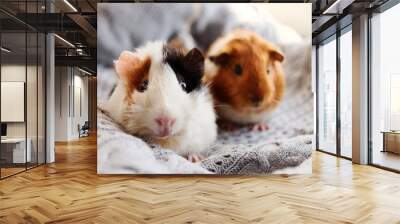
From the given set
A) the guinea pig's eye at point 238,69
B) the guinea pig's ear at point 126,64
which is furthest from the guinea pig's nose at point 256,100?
the guinea pig's ear at point 126,64

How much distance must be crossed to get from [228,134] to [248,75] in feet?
3.17

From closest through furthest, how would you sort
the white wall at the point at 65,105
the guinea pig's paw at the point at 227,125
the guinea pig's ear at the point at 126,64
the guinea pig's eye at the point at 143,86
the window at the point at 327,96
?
the guinea pig's eye at the point at 143,86, the guinea pig's ear at the point at 126,64, the guinea pig's paw at the point at 227,125, the window at the point at 327,96, the white wall at the point at 65,105

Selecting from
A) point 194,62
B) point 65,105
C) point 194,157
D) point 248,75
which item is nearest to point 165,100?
point 194,62

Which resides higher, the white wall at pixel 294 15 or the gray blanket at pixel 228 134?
the white wall at pixel 294 15

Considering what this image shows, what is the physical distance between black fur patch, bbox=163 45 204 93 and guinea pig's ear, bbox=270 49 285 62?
1.10 m

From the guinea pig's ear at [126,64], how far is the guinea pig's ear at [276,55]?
6.85 feet

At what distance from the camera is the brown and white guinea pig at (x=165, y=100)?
5.85 m

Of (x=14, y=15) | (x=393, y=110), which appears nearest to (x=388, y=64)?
(x=393, y=110)

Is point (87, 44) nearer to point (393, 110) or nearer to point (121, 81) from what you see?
point (121, 81)

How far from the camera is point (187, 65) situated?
5988 millimetres

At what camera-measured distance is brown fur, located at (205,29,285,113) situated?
6020 millimetres

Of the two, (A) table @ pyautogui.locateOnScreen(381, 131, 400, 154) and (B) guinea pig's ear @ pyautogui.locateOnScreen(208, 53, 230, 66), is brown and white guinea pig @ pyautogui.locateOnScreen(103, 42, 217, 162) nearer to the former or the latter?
(B) guinea pig's ear @ pyautogui.locateOnScreen(208, 53, 230, 66)

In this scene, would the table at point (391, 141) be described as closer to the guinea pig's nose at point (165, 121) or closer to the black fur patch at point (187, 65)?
the black fur patch at point (187, 65)

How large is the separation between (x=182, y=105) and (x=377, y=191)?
2.95 m
